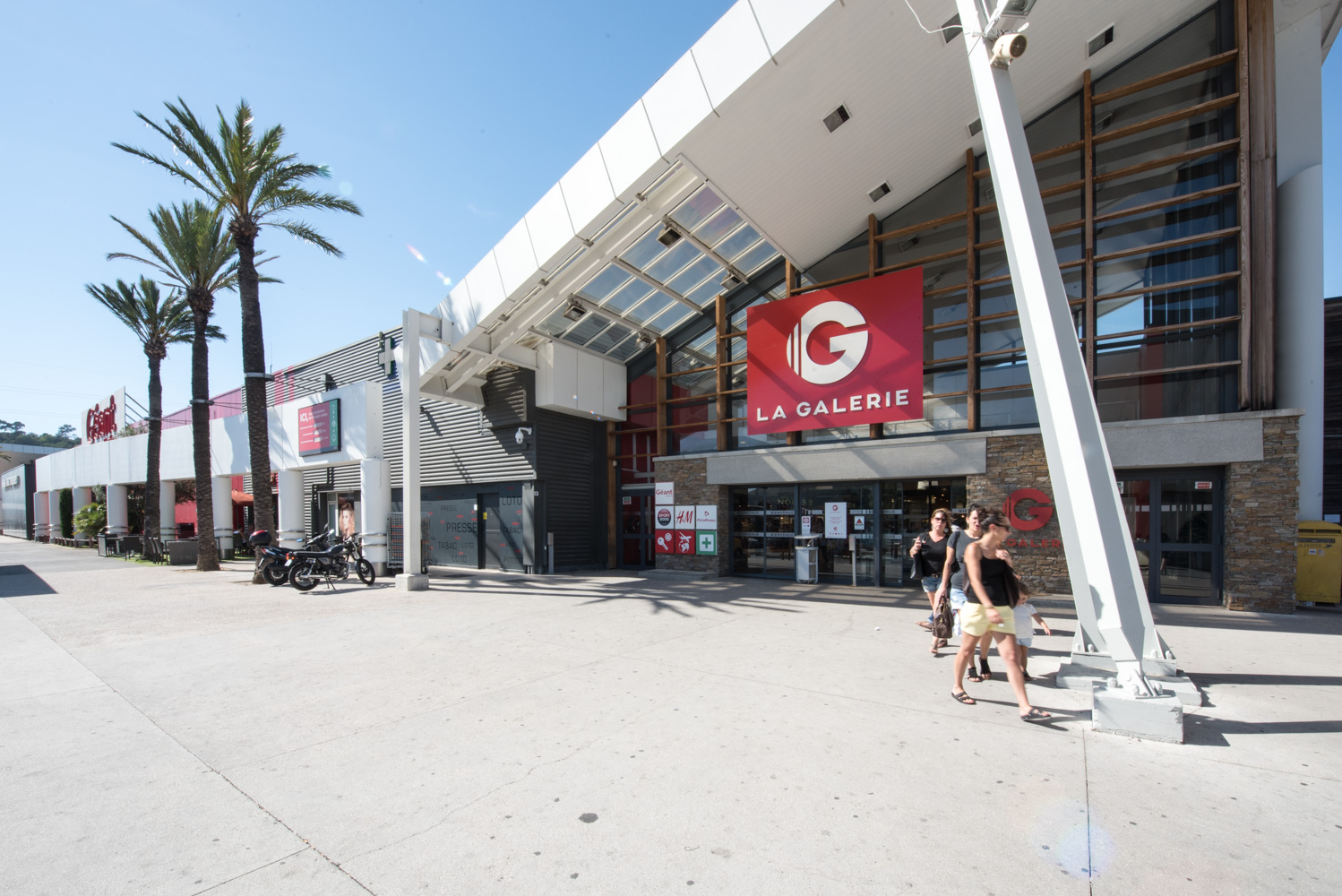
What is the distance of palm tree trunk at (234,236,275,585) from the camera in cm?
1510

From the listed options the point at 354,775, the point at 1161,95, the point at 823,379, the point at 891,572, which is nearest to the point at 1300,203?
the point at 1161,95

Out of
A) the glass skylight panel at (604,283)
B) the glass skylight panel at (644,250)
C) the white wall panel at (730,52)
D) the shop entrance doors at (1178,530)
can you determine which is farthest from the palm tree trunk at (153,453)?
the shop entrance doors at (1178,530)

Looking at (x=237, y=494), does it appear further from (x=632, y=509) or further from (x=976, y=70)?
(x=976, y=70)

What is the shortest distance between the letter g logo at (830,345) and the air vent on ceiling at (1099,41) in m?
6.04

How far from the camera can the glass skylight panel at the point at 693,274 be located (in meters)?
13.9

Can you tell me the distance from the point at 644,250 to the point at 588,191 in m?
2.24

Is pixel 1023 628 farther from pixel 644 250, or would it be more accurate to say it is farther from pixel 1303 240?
pixel 1303 240

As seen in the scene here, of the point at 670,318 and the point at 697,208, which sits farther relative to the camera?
the point at 670,318

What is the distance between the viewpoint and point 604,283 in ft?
44.2

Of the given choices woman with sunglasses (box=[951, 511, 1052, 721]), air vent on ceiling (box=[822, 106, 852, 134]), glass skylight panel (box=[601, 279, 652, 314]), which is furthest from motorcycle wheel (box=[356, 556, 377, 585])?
air vent on ceiling (box=[822, 106, 852, 134])

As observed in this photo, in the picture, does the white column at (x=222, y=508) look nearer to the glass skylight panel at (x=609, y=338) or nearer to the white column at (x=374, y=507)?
the white column at (x=374, y=507)

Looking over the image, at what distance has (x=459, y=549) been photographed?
689 inches

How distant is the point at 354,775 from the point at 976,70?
7.91 metres

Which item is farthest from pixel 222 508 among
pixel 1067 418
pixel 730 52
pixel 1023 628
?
pixel 1067 418
